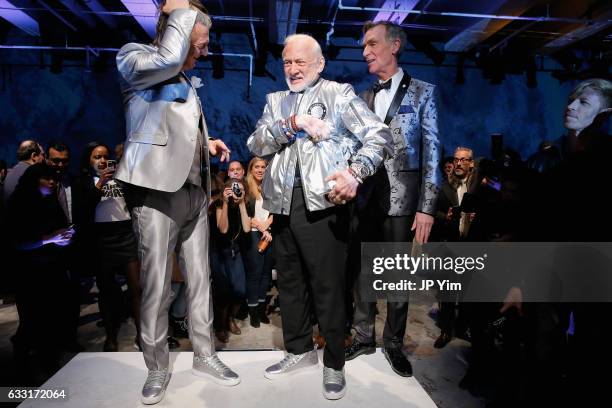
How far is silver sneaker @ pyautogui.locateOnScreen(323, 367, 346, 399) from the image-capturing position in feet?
7.18

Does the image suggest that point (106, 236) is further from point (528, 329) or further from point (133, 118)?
point (528, 329)

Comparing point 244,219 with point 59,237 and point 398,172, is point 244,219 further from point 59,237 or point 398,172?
point 398,172

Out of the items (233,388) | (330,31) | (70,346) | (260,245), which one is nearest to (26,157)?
(70,346)

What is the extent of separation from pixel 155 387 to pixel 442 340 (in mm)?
2997

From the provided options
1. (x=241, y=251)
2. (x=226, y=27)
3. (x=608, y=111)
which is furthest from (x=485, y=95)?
(x=608, y=111)

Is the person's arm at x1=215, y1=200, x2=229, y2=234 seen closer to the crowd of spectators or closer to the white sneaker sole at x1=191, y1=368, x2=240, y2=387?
the crowd of spectators

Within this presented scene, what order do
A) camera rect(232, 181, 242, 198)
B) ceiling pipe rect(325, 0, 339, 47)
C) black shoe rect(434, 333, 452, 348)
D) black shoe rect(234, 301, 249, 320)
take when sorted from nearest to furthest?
black shoe rect(434, 333, 452, 348) → camera rect(232, 181, 242, 198) → black shoe rect(234, 301, 249, 320) → ceiling pipe rect(325, 0, 339, 47)

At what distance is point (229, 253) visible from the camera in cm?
445

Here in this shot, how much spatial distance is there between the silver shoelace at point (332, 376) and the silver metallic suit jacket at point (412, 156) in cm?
107

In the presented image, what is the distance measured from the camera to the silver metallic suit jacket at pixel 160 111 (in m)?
1.98

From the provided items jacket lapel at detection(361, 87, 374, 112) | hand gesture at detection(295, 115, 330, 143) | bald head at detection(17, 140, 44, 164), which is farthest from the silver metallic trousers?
bald head at detection(17, 140, 44, 164)

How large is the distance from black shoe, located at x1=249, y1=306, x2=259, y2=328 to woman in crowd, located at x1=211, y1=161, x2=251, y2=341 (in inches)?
7.1

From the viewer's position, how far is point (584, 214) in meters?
2.10

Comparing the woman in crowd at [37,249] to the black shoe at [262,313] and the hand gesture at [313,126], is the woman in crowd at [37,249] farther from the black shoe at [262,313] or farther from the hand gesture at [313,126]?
the hand gesture at [313,126]
